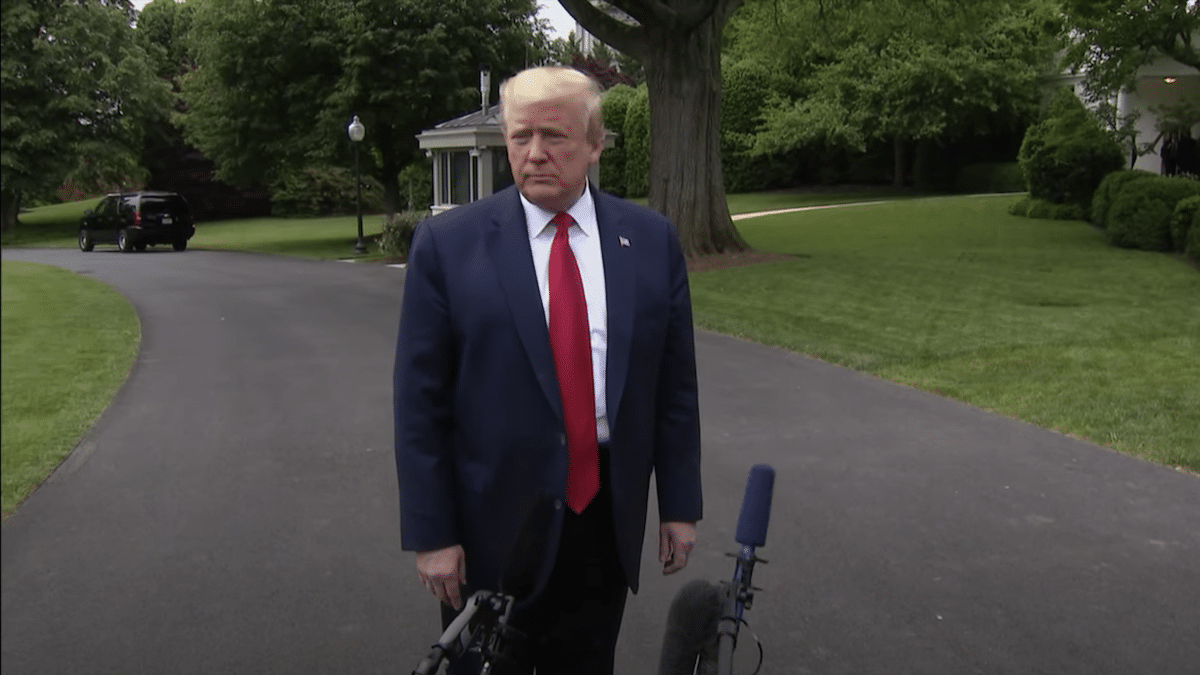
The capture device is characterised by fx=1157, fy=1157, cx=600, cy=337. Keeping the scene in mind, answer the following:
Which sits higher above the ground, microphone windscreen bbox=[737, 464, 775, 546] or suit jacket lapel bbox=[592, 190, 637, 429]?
suit jacket lapel bbox=[592, 190, 637, 429]

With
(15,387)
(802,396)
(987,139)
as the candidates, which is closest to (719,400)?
(802,396)

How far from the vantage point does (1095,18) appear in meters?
18.9

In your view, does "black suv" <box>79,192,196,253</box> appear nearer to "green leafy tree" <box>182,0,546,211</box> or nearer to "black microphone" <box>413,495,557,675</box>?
"black microphone" <box>413,495,557,675</box>

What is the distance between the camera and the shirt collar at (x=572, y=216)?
2.44 meters

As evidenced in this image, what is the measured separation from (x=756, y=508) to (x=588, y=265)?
660mm

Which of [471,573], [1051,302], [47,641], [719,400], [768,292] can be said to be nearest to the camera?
[471,573]

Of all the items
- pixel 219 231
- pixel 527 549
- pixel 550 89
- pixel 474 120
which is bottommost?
pixel 527 549

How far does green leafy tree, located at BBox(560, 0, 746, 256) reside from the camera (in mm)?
18297

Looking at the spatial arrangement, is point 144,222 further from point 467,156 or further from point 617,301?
point 467,156

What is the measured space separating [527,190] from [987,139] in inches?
1599

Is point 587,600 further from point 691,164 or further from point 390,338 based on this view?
point 691,164

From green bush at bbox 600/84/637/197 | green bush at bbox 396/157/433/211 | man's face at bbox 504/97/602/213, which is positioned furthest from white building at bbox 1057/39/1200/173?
man's face at bbox 504/97/602/213

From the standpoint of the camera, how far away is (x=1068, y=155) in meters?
23.5

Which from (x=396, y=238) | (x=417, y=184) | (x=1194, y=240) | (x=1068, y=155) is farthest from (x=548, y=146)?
(x=417, y=184)
